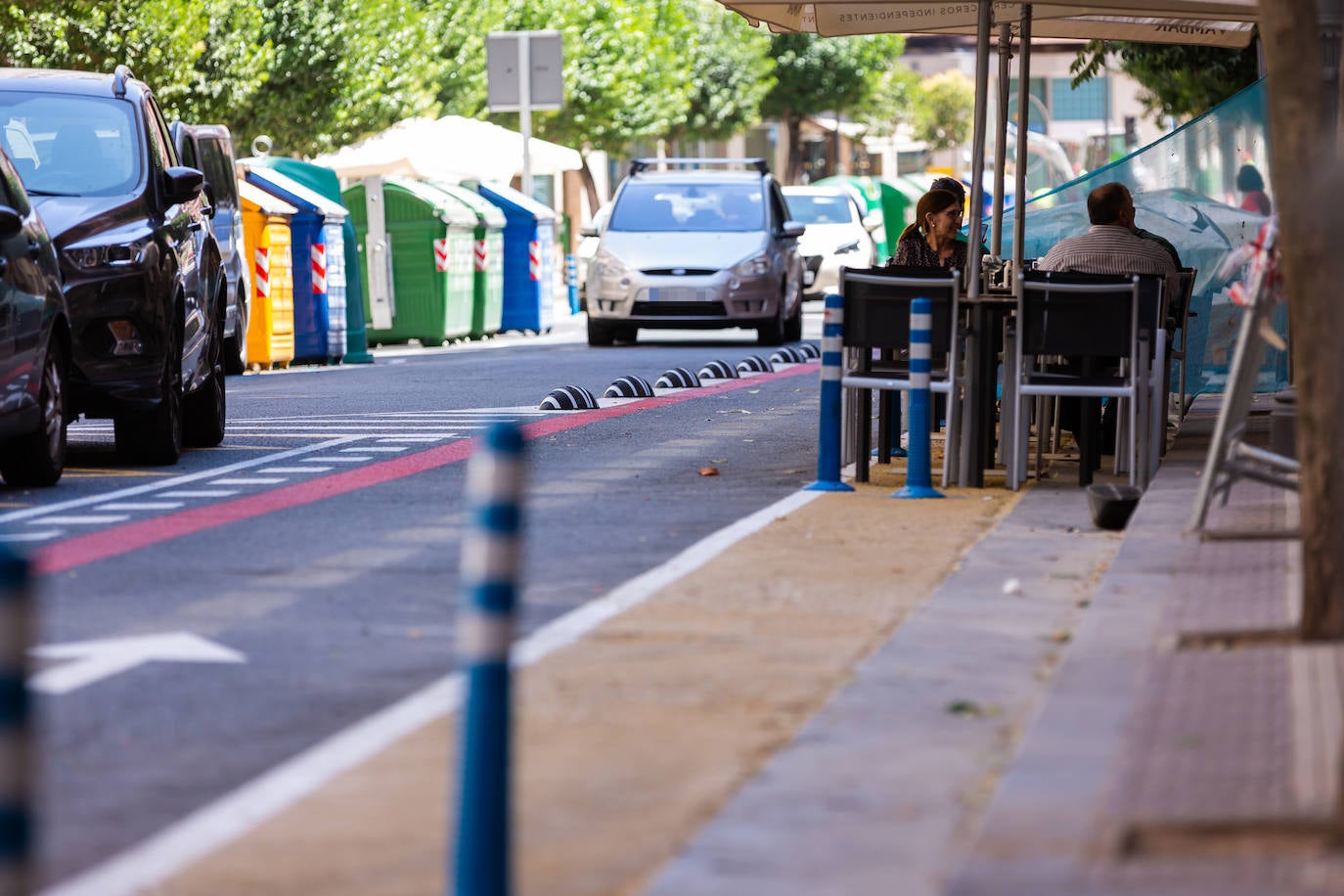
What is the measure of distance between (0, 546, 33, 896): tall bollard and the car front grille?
2397 cm


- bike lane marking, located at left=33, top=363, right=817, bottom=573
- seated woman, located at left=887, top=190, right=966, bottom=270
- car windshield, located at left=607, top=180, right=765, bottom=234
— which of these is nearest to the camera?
bike lane marking, located at left=33, top=363, right=817, bottom=573

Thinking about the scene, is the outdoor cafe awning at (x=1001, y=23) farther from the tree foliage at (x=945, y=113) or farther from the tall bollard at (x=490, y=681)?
the tree foliage at (x=945, y=113)

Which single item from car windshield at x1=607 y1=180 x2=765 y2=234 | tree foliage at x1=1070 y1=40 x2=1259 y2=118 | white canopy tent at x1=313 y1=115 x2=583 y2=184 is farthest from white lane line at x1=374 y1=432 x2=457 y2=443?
white canopy tent at x1=313 y1=115 x2=583 y2=184

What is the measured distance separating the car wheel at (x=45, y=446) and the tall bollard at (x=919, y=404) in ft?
12.4

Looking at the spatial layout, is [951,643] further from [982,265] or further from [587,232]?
[587,232]

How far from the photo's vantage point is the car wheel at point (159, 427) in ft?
43.8

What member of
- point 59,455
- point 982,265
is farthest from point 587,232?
point 59,455

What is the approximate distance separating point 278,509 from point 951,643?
Result: 14.6 ft

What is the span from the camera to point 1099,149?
7175cm

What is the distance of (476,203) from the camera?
32.1 meters

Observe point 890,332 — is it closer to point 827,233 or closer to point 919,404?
point 919,404

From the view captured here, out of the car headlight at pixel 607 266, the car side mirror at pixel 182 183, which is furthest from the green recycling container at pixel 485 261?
the car side mirror at pixel 182 183

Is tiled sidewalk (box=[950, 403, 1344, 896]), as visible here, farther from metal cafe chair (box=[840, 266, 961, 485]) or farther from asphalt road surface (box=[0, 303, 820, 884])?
metal cafe chair (box=[840, 266, 961, 485])

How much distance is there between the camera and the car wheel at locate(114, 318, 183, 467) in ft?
A: 43.8
